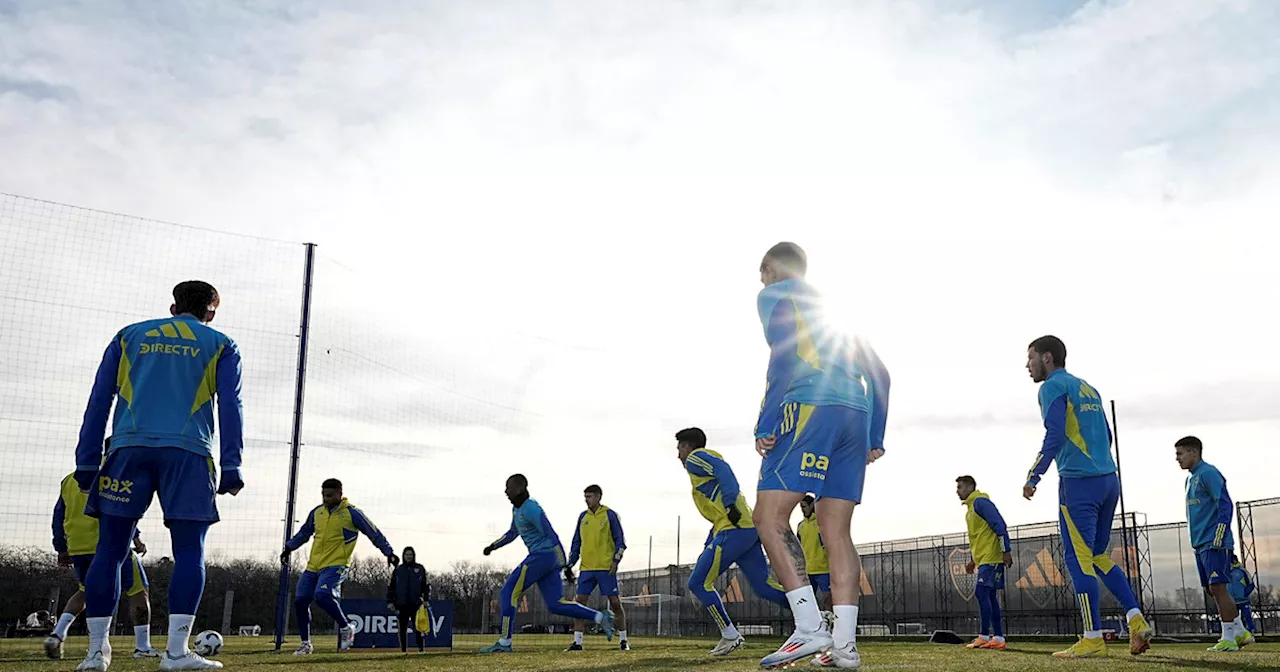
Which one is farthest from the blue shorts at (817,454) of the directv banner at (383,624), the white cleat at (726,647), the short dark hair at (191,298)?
the directv banner at (383,624)

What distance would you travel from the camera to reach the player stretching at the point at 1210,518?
1097 centimetres

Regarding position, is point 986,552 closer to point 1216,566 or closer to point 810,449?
point 1216,566

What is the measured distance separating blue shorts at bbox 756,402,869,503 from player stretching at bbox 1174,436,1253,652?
7.58 metres

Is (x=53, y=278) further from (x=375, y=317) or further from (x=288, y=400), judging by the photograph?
(x=375, y=317)

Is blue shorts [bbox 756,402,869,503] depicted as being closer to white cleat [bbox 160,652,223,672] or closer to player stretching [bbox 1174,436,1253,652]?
white cleat [bbox 160,652,223,672]

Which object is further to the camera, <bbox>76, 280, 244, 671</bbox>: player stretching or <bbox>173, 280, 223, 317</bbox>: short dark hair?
<bbox>173, 280, 223, 317</bbox>: short dark hair

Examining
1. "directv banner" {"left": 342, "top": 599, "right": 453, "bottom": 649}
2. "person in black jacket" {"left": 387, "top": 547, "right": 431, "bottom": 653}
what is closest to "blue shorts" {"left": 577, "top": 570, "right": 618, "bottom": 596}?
"directv banner" {"left": 342, "top": 599, "right": 453, "bottom": 649}

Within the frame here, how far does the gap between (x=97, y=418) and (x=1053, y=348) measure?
22.5ft

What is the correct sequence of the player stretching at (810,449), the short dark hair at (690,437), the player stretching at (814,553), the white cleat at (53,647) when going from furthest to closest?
the player stretching at (814,553), the short dark hair at (690,437), the white cleat at (53,647), the player stretching at (810,449)

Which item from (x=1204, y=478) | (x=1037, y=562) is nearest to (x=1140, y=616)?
(x=1204, y=478)

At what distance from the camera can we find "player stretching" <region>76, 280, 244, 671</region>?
5.45 m

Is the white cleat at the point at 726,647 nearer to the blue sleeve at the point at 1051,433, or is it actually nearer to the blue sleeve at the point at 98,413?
the blue sleeve at the point at 1051,433

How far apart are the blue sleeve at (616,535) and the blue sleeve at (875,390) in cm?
851

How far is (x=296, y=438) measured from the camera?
40.8 ft
